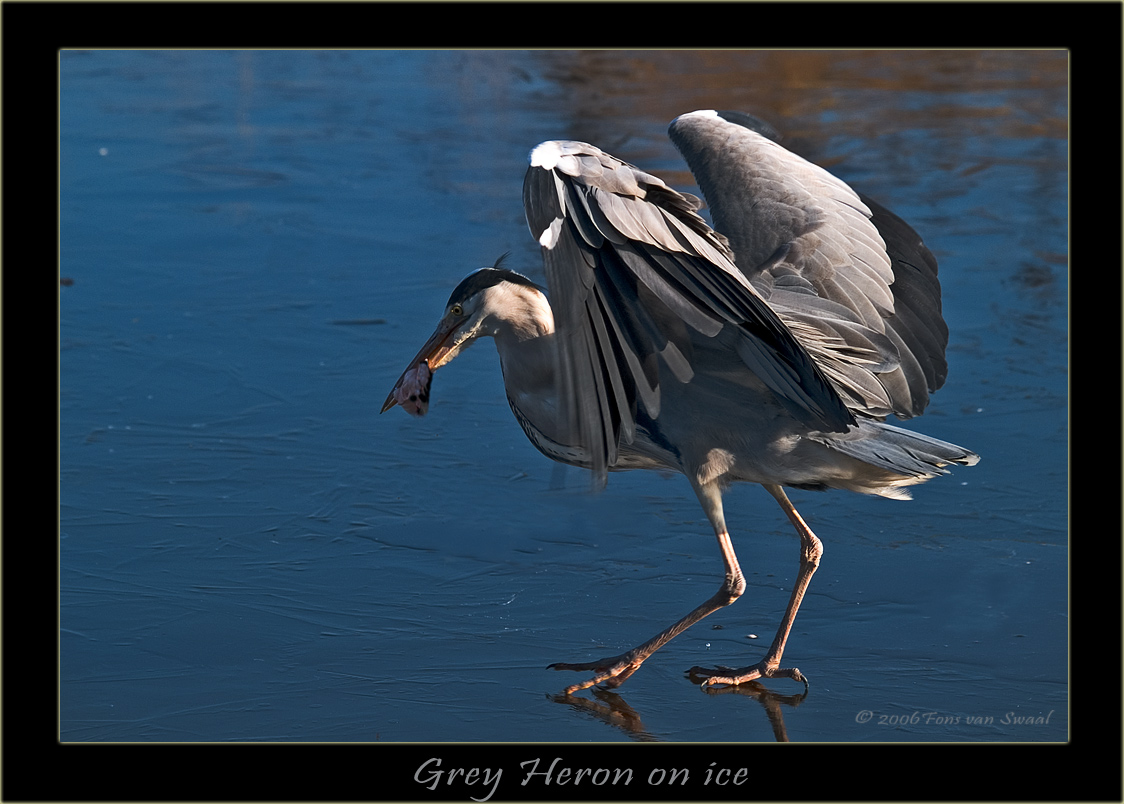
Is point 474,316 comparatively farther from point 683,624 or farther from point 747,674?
point 747,674

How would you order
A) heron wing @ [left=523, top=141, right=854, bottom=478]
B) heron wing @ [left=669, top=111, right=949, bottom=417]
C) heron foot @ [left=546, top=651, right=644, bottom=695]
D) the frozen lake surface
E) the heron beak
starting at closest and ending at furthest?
heron wing @ [left=523, top=141, right=854, bottom=478] < the frozen lake surface < heron foot @ [left=546, top=651, right=644, bottom=695] < heron wing @ [left=669, top=111, right=949, bottom=417] < the heron beak

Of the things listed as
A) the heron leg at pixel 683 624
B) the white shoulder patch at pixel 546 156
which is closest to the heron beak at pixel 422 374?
the heron leg at pixel 683 624

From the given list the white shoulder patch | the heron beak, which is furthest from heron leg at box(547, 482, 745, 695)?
the white shoulder patch

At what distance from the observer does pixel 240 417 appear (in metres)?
6.27

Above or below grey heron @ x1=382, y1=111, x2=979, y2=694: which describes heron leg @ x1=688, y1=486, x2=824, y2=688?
below

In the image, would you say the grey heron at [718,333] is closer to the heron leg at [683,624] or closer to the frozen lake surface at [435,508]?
the heron leg at [683,624]

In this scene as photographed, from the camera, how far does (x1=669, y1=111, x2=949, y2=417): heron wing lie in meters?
4.55

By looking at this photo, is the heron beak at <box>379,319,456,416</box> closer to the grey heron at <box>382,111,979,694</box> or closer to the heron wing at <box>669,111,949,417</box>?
the grey heron at <box>382,111,979,694</box>

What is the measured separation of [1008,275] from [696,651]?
166 inches

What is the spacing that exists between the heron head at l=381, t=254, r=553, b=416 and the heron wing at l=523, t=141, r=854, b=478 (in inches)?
32.9

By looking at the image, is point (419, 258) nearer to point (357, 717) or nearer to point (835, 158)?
point (835, 158)

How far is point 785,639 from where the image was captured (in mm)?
4461

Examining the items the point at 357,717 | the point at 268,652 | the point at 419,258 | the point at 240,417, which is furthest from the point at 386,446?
the point at 419,258

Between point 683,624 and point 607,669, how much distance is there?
315 mm
